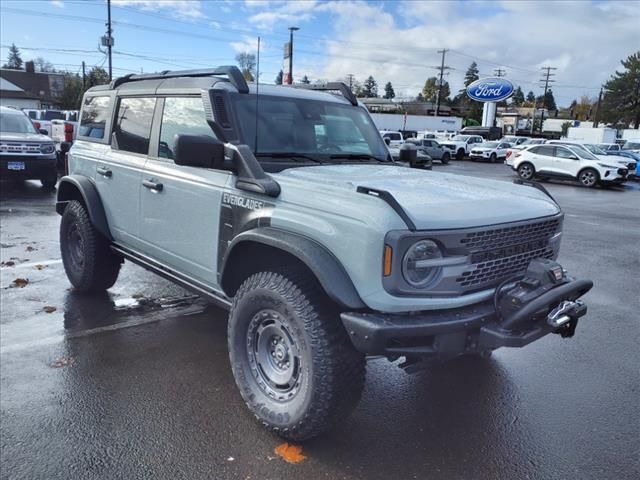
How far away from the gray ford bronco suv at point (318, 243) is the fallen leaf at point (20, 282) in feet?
7.11

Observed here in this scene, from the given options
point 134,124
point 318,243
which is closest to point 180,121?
point 134,124

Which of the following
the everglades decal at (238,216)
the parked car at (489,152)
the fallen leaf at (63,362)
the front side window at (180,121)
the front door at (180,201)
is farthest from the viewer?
the parked car at (489,152)

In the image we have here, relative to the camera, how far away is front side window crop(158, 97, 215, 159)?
3859 millimetres

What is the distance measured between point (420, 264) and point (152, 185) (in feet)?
7.99

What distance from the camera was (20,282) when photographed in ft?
19.5

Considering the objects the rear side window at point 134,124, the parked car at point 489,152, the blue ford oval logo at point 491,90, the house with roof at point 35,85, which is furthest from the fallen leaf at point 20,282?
the house with roof at point 35,85

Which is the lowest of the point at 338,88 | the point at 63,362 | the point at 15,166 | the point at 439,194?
the point at 63,362

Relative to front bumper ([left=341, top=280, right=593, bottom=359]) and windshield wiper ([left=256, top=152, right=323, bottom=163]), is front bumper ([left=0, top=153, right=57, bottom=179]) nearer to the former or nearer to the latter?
windshield wiper ([left=256, top=152, right=323, bottom=163])

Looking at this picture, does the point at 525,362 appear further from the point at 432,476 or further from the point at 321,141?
the point at 321,141

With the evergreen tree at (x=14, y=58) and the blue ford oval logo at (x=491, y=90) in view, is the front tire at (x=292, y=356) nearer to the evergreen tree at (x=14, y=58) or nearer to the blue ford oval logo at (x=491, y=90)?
the blue ford oval logo at (x=491, y=90)

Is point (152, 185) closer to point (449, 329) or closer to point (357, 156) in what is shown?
point (357, 156)

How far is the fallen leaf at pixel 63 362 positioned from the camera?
402cm

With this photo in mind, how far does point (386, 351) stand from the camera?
2602 mm

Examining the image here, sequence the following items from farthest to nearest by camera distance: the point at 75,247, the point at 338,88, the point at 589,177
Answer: the point at 589,177 < the point at 75,247 < the point at 338,88
